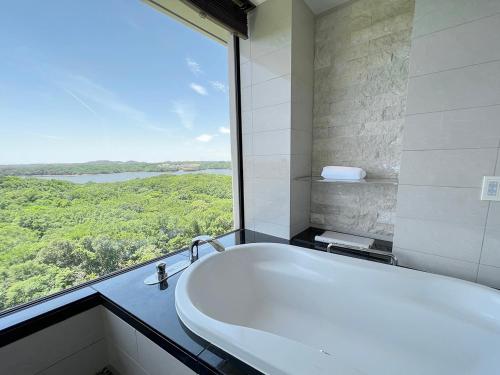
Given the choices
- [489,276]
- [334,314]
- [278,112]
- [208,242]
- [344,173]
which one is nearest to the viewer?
[489,276]

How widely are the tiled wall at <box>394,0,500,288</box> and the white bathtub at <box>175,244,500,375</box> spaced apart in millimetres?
189

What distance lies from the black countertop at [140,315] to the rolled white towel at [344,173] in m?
1.36

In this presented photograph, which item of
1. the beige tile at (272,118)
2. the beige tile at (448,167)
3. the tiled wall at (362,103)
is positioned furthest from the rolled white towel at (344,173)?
the beige tile at (272,118)

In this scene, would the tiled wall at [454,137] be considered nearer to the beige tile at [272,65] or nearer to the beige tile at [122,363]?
the beige tile at [272,65]

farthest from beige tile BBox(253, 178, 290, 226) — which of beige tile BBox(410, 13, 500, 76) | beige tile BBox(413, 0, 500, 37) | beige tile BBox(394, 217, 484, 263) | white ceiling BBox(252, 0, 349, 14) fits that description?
white ceiling BBox(252, 0, 349, 14)

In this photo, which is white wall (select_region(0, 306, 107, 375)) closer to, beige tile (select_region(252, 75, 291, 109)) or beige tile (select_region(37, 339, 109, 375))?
beige tile (select_region(37, 339, 109, 375))

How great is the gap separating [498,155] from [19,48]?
2.97m

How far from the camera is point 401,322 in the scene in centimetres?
113

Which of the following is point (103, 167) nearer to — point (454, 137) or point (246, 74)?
point (246, 74)

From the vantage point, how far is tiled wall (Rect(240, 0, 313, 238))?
5.27 feet

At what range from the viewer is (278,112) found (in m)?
1.69

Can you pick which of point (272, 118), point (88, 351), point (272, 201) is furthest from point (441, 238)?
point (88, 351)

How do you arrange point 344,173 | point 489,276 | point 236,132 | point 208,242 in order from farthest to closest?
point 236,132, point 344,173, point 208,242, point 489,276

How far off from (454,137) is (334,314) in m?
1.25
